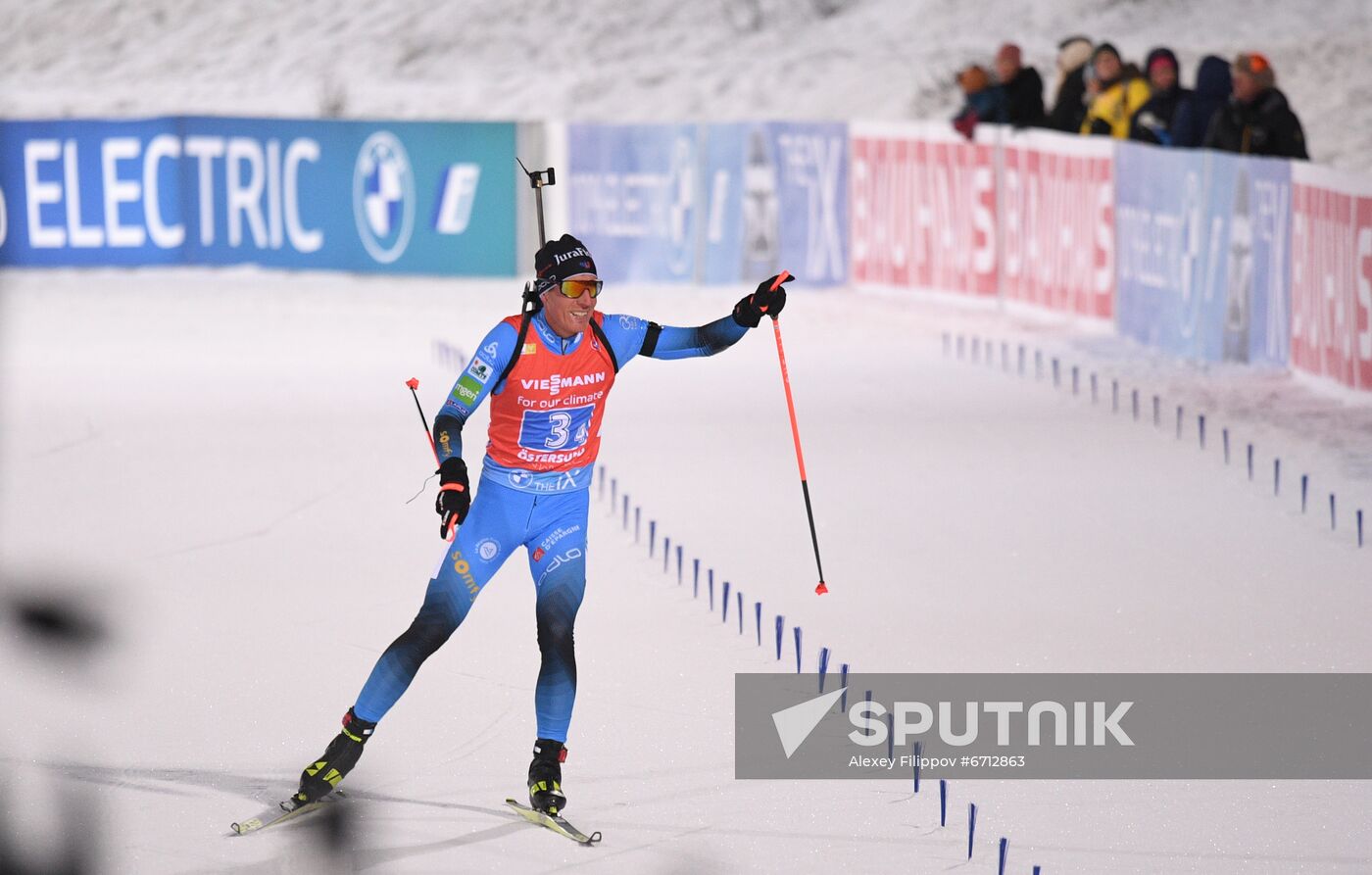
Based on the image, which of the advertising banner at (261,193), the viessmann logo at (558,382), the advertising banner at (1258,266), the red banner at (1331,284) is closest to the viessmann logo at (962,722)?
the viessmann logo at (558,382)

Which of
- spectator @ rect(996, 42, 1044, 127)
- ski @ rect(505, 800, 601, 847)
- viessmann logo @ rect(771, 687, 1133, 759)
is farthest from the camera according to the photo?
spectator @ rect(996, 42, 1044, 127)

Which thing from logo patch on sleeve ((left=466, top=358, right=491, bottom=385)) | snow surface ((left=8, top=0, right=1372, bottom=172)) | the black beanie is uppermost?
snow surface ((left=8, top=0, right=1372, bottom=172))

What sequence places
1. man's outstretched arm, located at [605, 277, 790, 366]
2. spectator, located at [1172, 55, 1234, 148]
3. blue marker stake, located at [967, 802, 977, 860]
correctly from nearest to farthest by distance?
1. blue marker stake, located at [967, 802, 977, 860]
2. man's outstretched arm, located at [605, 277, 790, 366]
3. spectator, located at [1172, 55, 1234, 148]

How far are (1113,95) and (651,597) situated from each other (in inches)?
428

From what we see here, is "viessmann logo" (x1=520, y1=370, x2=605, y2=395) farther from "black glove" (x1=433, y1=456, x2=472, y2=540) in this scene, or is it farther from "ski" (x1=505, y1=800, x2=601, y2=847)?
"ski" (x1=505, y1=800, x2=601, y2=847)

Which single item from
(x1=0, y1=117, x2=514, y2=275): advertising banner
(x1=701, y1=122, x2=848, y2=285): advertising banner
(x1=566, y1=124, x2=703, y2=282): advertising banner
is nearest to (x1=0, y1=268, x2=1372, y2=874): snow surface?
(x1=701, y1=122, x2=848, y2=285): advertising banner

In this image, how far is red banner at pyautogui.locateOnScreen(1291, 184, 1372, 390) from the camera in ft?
48.5

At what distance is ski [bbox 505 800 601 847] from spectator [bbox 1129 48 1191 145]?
13173 millimetres

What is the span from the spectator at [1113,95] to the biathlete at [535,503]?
1310 cm

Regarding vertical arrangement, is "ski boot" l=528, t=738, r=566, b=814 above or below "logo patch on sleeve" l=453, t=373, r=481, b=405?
below

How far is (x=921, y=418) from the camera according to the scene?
50.6ft

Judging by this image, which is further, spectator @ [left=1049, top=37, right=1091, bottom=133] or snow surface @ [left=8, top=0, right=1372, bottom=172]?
snow surface @ [left=8, top=0, right=1372, bottom=172]

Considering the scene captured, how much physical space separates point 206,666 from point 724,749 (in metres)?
2.42

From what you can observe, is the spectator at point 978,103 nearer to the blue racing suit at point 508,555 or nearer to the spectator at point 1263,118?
the spectator at point 1263,118
